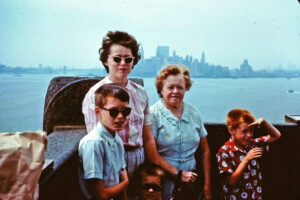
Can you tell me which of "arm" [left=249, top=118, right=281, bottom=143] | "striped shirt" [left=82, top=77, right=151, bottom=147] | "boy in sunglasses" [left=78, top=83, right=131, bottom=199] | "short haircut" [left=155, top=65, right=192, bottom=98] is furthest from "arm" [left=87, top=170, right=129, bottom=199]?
"arm" [left=249, top=118, right=281, bottom=143]

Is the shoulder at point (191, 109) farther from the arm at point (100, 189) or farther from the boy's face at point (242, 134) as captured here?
Answer: the arm at point (100, 189)

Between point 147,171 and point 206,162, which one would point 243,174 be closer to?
point 206,162

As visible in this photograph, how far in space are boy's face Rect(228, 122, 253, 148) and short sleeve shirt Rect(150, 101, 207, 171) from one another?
0.33 m

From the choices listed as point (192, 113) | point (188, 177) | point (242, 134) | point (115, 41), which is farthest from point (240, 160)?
point (115, 41)

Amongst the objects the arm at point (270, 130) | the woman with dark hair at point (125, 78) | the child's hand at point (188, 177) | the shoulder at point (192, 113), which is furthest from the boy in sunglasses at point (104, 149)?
the arm at point (270, 130)

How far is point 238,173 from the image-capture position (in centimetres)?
239

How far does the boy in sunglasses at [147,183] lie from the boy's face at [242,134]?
79 cm

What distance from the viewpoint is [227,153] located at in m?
2.48

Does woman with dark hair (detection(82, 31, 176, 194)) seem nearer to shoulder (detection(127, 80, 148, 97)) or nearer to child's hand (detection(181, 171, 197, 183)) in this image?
shoulder (detection(127, 80, 148, 97))

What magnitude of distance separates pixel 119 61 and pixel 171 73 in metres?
0.60

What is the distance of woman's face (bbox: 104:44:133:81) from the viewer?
81.5 inches

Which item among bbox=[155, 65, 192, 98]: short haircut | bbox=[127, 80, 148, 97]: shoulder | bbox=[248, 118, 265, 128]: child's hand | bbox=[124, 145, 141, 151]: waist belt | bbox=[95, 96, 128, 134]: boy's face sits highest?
bbox=[155, 65, 192, 98]: short haircut

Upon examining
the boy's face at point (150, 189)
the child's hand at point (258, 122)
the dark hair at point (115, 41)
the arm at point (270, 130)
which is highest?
the dark hair at point (115, 41)

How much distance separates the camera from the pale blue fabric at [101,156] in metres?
1.61
